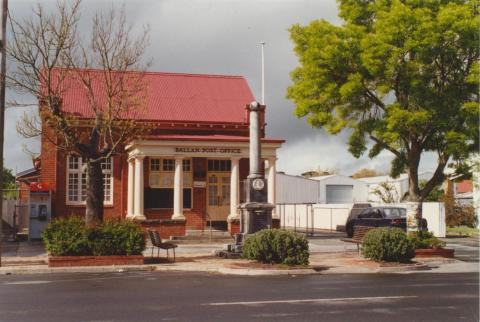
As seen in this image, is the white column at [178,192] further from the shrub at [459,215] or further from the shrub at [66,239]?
the shrub at [459,215]

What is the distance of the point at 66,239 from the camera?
1917 cm

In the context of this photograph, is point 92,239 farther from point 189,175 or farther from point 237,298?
point 189,175

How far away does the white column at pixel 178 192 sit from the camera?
29.5m

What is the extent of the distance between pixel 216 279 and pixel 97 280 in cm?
287

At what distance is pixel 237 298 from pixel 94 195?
9.41 metres

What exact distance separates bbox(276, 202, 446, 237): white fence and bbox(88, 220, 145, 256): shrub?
626 inches

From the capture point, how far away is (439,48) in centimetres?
2284

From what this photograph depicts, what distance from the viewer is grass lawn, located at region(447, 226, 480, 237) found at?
1477 inches

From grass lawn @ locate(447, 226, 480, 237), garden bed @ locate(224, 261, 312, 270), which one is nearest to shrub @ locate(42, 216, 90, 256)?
garden bed @ locate(224, 261, 312, 270)

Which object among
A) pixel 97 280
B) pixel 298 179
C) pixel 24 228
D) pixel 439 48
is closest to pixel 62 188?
pixel 24 228

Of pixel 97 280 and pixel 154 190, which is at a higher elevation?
pixel 154 190

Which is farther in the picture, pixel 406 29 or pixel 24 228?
pixel 24 228

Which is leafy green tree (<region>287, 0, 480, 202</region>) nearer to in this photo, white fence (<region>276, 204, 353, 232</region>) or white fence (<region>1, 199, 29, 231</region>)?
white fence (<region>1, 199, 29, 231</region>)

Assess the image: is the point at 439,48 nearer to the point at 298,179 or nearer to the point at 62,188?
the point at 62,188
